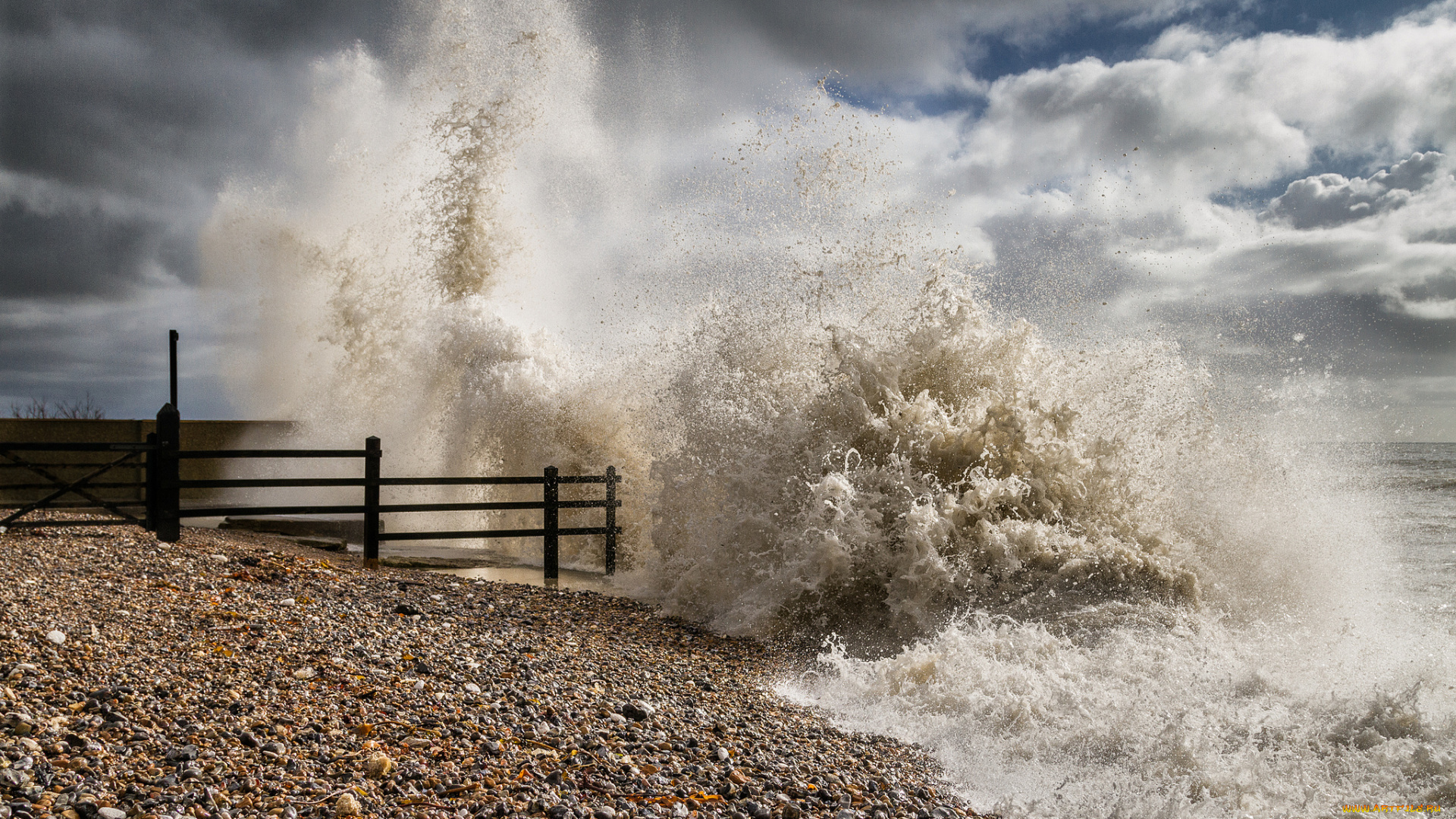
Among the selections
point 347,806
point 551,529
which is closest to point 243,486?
point 551,529

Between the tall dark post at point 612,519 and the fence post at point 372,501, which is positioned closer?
the fence post at point 372,501

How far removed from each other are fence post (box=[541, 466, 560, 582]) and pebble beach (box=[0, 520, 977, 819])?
9.05 ft

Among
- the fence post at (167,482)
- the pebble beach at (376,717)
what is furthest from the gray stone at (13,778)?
the fence post at (167,482)

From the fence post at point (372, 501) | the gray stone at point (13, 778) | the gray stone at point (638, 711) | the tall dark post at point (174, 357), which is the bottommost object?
the gray stone at point (638, 711)

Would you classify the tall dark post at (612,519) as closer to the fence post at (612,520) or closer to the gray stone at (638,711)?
the fence post at (612,520)

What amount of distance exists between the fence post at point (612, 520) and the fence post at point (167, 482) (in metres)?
4.28

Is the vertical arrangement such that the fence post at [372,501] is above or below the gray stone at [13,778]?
above

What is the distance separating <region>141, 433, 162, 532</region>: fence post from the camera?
770 cm

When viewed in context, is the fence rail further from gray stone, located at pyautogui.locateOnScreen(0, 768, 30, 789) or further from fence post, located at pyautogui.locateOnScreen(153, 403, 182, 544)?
gray stone, located at pyautogui.locateOnScreen(0, 768, 30, 789)

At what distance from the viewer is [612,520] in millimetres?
9602

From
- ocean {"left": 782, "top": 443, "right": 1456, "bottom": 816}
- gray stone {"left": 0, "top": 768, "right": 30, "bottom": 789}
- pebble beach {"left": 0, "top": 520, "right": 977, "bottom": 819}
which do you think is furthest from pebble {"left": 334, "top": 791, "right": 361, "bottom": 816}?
ocean {"left": 782, "top": 443, "right": 1456, "bottom": 816}

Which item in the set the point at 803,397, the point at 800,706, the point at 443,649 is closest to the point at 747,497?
the point at 803,397

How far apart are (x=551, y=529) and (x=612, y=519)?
1.05 metres

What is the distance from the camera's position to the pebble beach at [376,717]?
9.57ft
